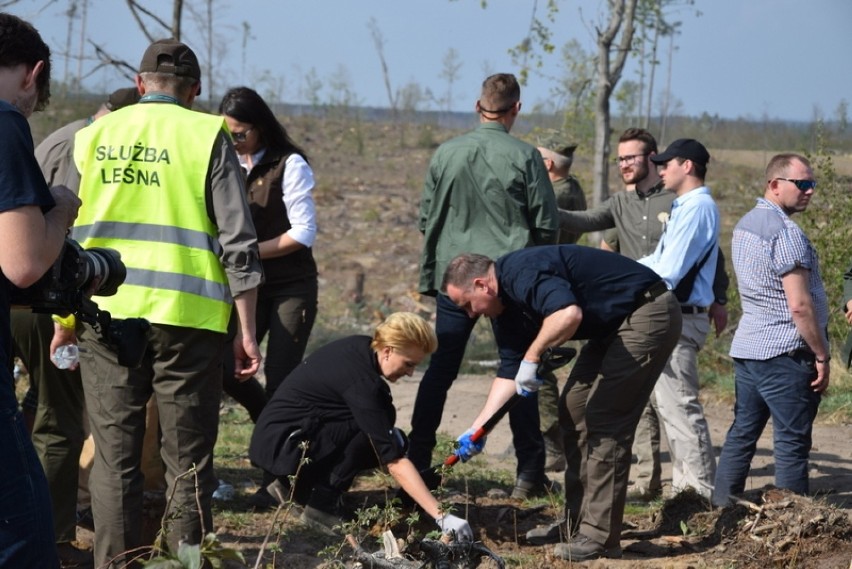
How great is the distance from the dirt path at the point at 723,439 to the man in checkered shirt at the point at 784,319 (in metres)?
0.54

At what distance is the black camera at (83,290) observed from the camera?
2805 millimetres

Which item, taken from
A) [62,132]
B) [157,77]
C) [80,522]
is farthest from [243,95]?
[80,522]

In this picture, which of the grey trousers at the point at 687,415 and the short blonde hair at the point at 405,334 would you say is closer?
the short blonde hair at the point at 405,334

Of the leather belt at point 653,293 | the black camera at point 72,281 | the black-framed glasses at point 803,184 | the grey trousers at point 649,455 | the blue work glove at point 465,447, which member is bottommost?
the grey trousers at point 649,455

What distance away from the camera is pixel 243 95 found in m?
5.49

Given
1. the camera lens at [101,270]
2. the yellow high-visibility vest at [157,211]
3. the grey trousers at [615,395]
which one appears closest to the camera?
the camera lens at [101,270]

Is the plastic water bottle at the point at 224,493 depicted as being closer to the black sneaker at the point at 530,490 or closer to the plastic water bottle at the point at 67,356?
the black sneaker at the point at 530,490

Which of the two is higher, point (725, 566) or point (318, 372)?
point (318, 372)

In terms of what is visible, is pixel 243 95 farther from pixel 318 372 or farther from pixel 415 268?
pixel 415 268

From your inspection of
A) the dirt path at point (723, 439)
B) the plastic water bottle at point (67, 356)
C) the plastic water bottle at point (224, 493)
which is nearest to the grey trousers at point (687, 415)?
the dirt path at point (723, 439)

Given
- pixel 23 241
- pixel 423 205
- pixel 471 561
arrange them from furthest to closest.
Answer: pixel 423 205 → pixel 471 561 → pixel 23 241

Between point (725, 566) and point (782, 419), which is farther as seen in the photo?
point (782, 419)

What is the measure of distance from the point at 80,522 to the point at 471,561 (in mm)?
1914

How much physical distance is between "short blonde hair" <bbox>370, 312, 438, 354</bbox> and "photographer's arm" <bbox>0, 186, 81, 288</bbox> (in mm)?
2392
